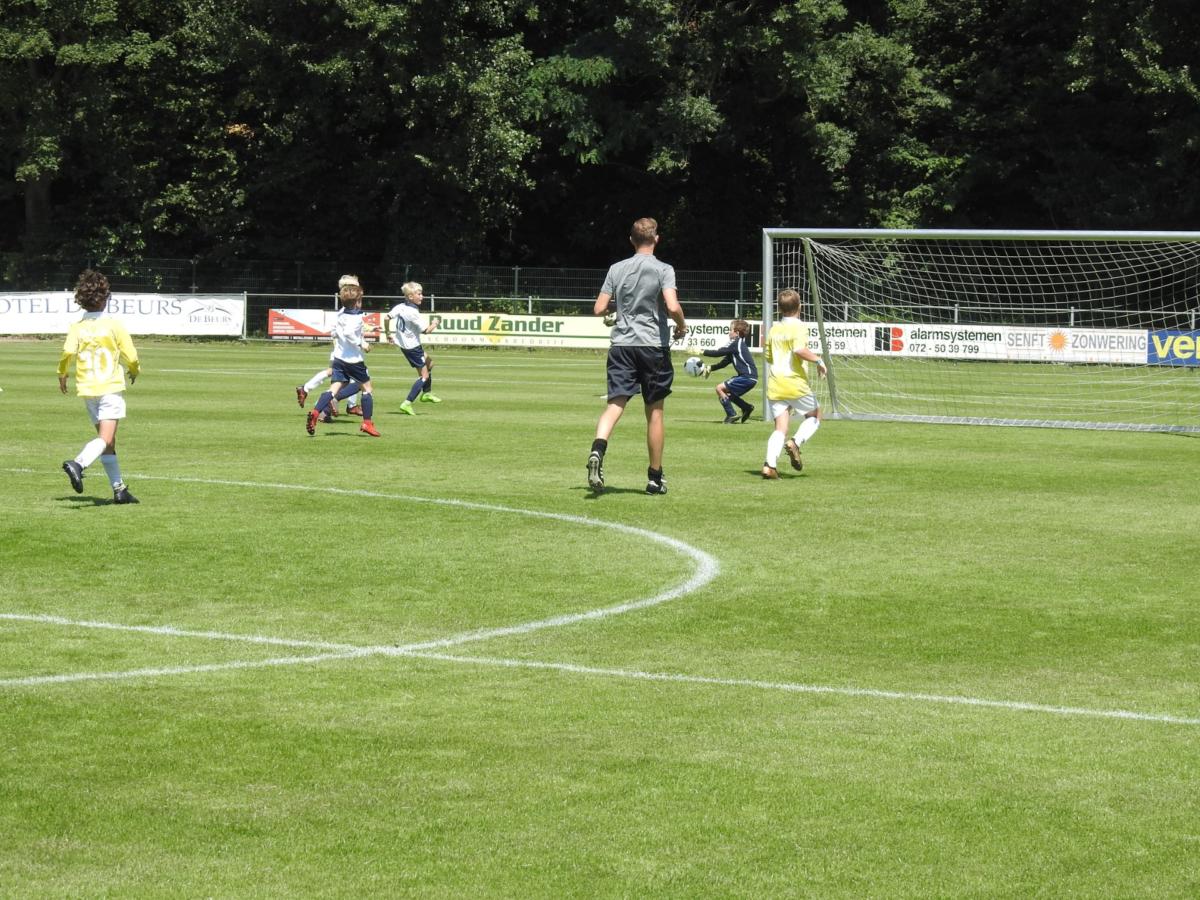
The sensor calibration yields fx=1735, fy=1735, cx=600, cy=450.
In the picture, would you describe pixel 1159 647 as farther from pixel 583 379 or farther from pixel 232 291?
pixel 232 291

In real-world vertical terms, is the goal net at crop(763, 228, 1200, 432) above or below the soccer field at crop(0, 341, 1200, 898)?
above

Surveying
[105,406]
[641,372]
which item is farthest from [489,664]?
[641,372]

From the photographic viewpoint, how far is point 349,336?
778 inches

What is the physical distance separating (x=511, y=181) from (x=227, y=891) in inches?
1872

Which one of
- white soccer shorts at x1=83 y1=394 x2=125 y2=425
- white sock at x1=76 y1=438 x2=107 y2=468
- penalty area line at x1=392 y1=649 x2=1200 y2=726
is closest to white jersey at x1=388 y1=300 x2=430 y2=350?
white soccer shorts at x1=83 y1=394 x2=125 y2=425

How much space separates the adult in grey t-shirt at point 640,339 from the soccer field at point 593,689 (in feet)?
1.93

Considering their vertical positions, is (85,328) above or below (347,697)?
above

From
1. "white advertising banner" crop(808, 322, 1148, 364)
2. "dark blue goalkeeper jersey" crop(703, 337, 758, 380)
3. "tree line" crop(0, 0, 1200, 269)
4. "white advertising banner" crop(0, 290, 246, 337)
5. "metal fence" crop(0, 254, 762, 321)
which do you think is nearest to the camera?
"dark blue goalkeeper jersey" crop(703, 337, 758, 380)

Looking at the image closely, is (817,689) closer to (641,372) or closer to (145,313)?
(641,372)

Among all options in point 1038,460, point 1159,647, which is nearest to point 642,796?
point 1159,647

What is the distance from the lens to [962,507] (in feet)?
43.1

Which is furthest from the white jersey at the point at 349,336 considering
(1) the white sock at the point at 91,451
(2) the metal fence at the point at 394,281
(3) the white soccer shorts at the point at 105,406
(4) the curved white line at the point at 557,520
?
(2) the metal fence at the point at 394,281

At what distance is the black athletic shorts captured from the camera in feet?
43.1

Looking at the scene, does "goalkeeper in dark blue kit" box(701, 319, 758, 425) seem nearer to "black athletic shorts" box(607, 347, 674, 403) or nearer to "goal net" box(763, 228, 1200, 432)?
"goal net" box(763, 228, 1200, 432)
